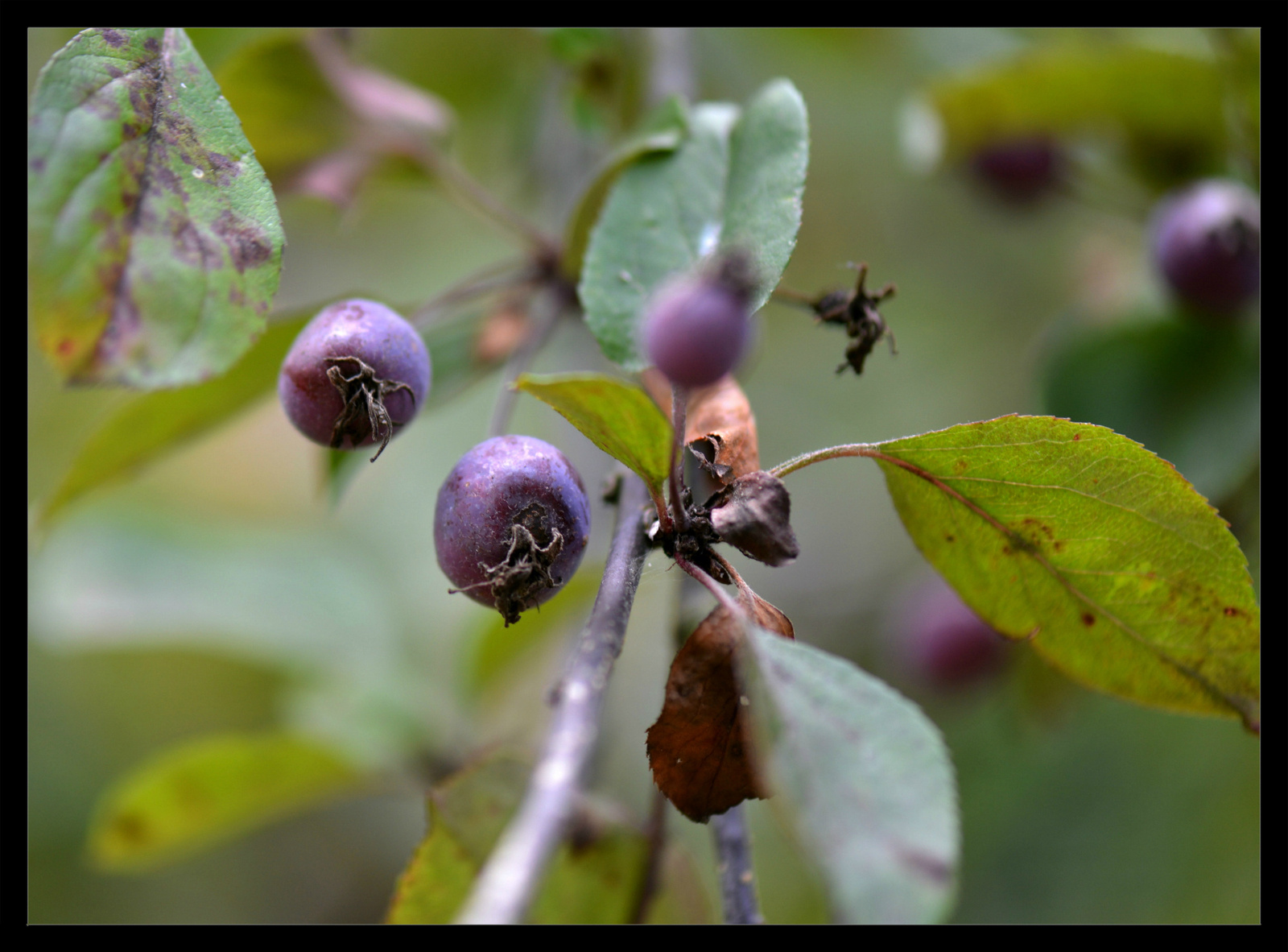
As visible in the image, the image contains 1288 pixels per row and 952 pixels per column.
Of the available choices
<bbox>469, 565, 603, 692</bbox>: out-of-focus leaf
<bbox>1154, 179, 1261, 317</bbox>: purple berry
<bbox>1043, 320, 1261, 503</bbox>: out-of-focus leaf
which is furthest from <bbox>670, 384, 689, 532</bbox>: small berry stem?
<bbox>1154, 179, 1261, 317</bbox>: purple berry

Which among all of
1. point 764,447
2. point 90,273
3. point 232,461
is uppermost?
point 90,273

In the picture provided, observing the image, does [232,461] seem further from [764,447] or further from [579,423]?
[579,423]

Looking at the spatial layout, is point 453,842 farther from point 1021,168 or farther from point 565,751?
point 1021,168

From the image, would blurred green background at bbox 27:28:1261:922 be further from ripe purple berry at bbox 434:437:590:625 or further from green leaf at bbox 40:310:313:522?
ripe purple berry at bbox 434:437:590:625

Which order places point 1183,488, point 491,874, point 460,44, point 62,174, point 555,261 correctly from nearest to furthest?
point 491,874, point 62,174, point 1183,488, point 555,261, point 460,44

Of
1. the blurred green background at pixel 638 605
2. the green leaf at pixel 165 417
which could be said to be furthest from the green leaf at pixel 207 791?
the green leaf at pixel 165 417

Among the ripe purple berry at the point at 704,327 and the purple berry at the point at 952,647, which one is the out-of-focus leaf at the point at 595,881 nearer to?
the ripe purple berry at the point at 704,327
